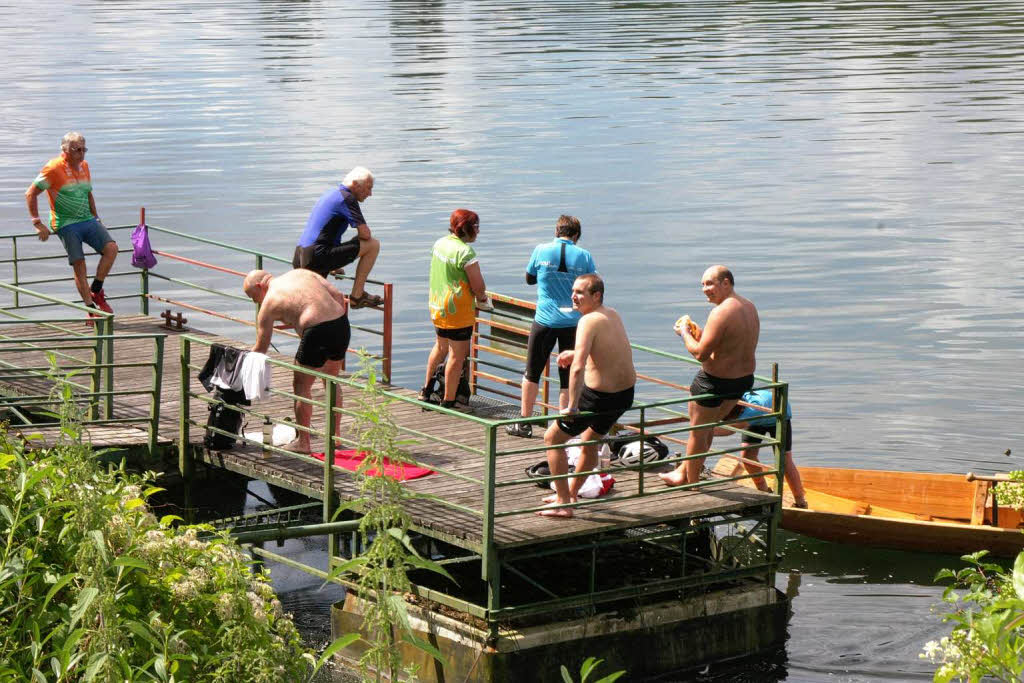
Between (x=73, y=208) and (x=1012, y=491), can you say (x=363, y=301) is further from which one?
(x=1012, y=491)

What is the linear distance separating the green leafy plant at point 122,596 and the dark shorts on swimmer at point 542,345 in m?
6.65

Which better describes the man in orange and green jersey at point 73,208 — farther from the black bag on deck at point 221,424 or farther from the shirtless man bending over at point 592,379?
the shirtless man bending over at point 592,379

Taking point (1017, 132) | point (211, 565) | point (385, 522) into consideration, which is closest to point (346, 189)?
point (211, 565)

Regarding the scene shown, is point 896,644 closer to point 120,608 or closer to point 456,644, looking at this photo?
point 456,644

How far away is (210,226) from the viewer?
3931 centimetres

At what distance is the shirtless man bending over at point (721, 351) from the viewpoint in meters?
12.6

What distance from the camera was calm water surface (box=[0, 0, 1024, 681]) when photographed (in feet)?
79.0

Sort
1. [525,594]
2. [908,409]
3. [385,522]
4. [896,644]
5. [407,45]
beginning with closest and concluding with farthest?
[385,522] < [525,594] < [896,644] < [908,409] < [407,45]

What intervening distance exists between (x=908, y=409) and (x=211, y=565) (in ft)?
63.1

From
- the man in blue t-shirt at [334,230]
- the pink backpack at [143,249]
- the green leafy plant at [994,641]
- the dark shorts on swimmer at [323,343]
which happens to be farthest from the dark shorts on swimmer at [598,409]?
the pink backpack at [143,249]

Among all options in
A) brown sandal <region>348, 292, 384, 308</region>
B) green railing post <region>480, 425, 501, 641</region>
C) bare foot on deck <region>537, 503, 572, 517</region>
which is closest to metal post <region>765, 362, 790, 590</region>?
bare foot on deck <region>537, 503, 572, 517</region>

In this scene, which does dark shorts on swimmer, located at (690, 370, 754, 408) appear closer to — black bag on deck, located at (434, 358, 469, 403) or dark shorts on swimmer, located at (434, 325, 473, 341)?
dark shorts on swimmer, located at (434, 325, 473, 341)

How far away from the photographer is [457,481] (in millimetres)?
13203

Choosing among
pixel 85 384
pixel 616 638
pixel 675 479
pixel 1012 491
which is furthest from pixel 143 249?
pixel 1012 491
